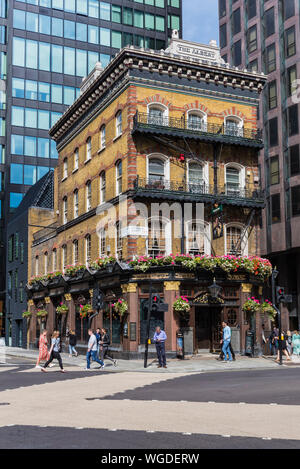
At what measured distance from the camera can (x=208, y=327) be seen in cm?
3022

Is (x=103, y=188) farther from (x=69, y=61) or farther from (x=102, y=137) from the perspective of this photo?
(x=69, y=61)

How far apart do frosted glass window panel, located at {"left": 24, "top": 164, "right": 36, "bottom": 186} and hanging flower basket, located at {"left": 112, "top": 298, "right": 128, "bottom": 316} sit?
41.7 meters

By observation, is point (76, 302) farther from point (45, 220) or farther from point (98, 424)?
point (98, 424)

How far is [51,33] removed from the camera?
2662 inches

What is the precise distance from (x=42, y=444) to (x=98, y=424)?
6.08ft

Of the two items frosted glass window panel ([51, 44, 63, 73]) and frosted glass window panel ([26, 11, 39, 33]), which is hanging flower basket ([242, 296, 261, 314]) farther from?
frosted glass window panel ([26, 11, 39, 33])

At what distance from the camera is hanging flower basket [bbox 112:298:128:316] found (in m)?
29.1

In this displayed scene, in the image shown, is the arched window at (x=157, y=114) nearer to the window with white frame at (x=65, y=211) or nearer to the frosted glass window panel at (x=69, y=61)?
the window with white frame at (x=65, y=211)

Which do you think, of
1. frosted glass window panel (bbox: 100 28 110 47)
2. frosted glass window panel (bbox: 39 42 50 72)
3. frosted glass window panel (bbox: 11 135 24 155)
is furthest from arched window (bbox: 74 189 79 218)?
frosted glass window panel (bbox: 100 28 110 47)

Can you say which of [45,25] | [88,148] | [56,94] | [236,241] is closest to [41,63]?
[56,94]

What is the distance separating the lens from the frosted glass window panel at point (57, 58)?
222ft

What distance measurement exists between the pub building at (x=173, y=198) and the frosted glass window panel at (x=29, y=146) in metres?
33.7

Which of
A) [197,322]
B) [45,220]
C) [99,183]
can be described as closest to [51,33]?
[45,220]

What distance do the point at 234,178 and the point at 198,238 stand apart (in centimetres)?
439
